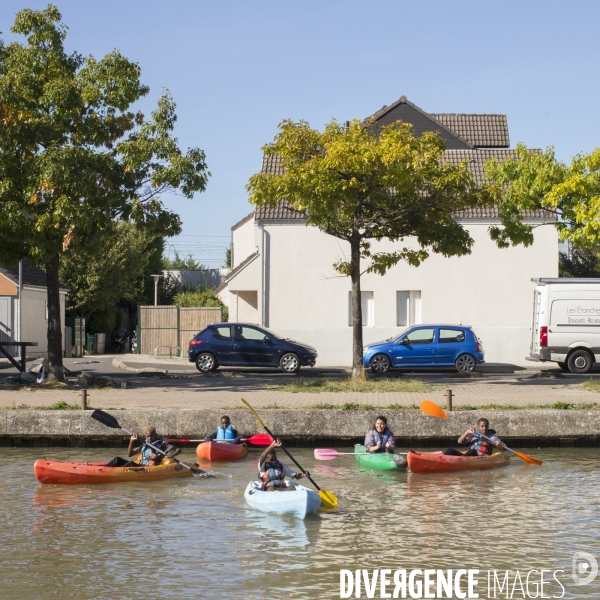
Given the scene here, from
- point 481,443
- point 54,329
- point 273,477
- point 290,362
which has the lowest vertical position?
point 273,477

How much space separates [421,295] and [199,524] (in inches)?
936

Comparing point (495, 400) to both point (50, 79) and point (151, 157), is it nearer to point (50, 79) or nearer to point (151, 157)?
point (151, 157)

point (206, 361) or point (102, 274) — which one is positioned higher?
point (102, 274)

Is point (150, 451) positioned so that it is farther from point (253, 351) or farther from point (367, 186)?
point (253, 351)

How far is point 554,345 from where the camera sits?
2908 cm

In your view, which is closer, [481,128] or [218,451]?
[218,451]

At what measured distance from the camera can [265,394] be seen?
2200 centimetres

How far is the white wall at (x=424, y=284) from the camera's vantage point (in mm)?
35312

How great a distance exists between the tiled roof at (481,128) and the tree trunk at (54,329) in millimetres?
23882

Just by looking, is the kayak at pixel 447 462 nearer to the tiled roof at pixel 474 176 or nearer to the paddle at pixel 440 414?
the paddle at pixel 440 414

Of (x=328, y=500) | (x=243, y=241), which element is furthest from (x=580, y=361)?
(x=243, y=241)

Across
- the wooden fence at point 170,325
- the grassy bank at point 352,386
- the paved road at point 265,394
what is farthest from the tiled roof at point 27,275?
the grassy bank at point 352,386

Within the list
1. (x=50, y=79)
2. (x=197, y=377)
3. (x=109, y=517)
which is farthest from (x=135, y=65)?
(x=109, y=517)

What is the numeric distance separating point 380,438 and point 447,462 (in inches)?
49.3
